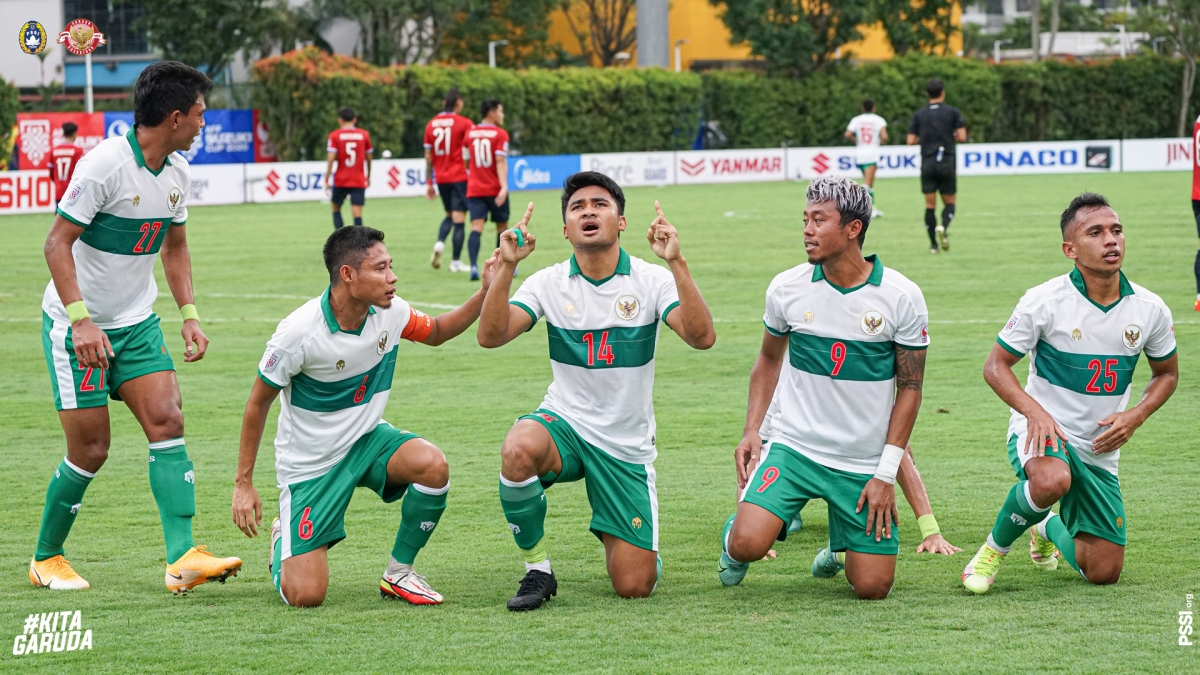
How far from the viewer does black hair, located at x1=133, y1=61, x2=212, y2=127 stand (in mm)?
5402

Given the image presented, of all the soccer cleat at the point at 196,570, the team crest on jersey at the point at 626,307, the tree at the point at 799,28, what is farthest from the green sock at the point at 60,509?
the tree at the point at 799,28

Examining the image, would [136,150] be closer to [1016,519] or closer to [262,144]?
[1016,519]

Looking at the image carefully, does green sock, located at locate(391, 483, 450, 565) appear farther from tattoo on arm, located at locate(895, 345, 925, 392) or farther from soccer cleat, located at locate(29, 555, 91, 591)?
tattoo on arm, located at locate(895, 345, 925, 392)

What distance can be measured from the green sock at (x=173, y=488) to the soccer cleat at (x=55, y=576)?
1.21ft

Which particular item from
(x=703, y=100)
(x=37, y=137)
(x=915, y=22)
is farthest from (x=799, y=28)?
(x=37, y=137)

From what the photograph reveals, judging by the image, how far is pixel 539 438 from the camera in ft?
17.5

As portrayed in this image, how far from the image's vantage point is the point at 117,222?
553cm

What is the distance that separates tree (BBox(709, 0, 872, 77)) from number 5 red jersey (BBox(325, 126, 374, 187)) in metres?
35.0

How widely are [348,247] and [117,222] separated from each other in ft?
3.42

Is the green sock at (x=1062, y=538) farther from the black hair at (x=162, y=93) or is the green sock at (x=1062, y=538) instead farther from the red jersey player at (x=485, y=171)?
the red jersey player at (x=485, y=171)

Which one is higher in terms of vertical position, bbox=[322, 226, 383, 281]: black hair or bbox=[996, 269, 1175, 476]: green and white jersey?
bbox=[322, 226, 383, 281]: black hair

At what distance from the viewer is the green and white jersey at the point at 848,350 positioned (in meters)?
5.27

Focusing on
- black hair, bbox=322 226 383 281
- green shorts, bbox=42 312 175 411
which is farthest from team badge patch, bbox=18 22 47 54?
black hair, bbox=322 226 383 281

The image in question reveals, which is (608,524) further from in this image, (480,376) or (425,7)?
(425,7)
